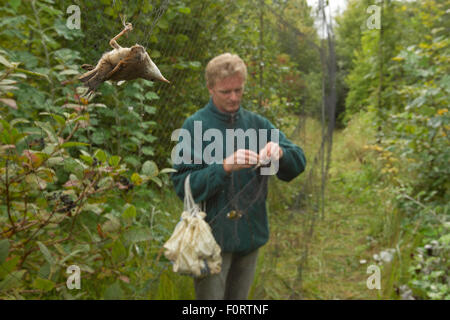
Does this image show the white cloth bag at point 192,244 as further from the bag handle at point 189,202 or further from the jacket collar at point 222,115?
the jacket collar at point 222,115

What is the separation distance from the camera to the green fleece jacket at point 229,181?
152 centimetres

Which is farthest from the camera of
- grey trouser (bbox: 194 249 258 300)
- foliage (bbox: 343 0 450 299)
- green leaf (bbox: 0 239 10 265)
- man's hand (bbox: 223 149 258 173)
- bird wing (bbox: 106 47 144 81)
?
foliage (bbox: 343 0 450 299)

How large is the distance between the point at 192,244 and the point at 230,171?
0.36 metres

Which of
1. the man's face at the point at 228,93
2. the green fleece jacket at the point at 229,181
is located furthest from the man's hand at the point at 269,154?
the man's face at the point at 228,93

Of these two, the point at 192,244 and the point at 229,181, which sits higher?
the point at 229,181

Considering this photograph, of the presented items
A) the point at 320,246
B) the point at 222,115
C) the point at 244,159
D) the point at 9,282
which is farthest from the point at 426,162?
the point at 9,282

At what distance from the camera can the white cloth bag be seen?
1535 millimetres

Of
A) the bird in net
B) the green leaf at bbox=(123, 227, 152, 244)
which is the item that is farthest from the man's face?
the bird in net

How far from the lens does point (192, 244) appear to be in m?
1.54

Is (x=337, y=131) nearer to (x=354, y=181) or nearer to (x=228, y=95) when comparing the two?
(x=354, y=181)

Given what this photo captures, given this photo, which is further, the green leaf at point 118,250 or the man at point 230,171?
the man at point 230,171

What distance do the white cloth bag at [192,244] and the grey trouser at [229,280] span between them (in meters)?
0.14

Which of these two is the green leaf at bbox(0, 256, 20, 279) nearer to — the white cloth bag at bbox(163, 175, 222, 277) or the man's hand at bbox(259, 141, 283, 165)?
the white cloth bag at bbox(163, 175, 222, 277)

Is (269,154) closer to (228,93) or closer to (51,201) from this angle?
(228,93)
